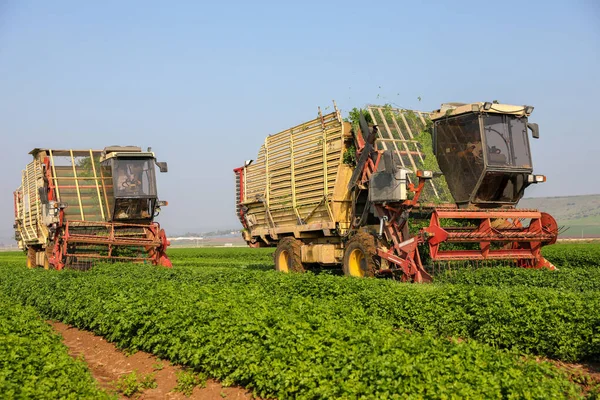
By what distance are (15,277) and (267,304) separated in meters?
10.8

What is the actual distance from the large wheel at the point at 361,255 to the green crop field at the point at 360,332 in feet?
7.08

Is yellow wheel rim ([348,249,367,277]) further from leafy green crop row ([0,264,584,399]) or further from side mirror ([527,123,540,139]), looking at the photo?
side mirror ([527,123,540,139])

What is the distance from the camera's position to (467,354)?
6.91 m

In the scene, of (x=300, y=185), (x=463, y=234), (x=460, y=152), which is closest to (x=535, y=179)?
(x=460, y=152)

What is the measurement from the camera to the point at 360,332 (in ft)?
26.3

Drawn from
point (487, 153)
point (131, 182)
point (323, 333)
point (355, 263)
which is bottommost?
point (323, 333)

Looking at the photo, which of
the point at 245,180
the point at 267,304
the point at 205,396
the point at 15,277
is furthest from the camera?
the point at 245,180

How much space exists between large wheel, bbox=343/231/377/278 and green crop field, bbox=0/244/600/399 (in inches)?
85.0

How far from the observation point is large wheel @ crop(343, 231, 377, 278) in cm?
1559

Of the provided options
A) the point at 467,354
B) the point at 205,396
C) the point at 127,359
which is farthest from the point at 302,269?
the point at 467,354

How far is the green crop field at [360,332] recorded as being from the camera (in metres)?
6.49

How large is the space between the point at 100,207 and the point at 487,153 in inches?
556

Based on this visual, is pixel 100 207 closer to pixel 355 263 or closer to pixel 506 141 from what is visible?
pixel 355 263

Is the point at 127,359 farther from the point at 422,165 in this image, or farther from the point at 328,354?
the point at 422,165
